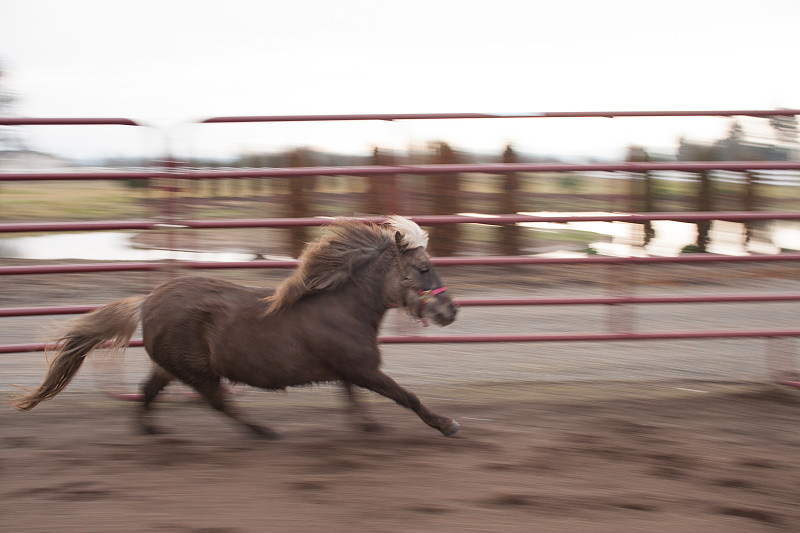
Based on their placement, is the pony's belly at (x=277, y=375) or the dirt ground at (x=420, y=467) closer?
the dirt ground at (x=420, y=467)

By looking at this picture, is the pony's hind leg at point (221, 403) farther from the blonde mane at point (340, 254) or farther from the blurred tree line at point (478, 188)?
the blurred tree line at point (478, 188)

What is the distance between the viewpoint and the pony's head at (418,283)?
3.73m

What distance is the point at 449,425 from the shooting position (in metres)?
3.65

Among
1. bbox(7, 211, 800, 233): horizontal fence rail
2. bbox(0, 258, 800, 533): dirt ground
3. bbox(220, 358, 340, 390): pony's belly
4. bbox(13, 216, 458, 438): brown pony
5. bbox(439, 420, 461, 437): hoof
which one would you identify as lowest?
bbox(0, 258, 800, 533): dirt ground

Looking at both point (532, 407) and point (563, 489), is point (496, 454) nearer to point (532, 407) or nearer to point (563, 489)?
point (563, 489)

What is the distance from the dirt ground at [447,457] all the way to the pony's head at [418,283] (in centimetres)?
67

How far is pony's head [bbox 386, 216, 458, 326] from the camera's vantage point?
147 inches

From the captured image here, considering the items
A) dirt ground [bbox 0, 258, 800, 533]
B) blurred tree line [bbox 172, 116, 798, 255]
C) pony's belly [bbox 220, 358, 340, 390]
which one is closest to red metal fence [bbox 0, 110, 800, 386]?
blurred tree line [bbox 172, 116, 798, 255]

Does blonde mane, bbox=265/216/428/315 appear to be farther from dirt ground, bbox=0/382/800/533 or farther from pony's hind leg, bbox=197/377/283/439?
dirt ground, bbox=0/382/800/533

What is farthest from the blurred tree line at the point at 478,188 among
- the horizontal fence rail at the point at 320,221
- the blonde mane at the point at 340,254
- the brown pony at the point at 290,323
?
the brown pony at the point at 290,323

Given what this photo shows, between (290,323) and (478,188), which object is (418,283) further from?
(478,188)

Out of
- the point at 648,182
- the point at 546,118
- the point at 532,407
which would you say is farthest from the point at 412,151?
the point at 532,407

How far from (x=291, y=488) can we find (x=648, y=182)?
3371 mm

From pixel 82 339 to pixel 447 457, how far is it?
2010 millimetres
